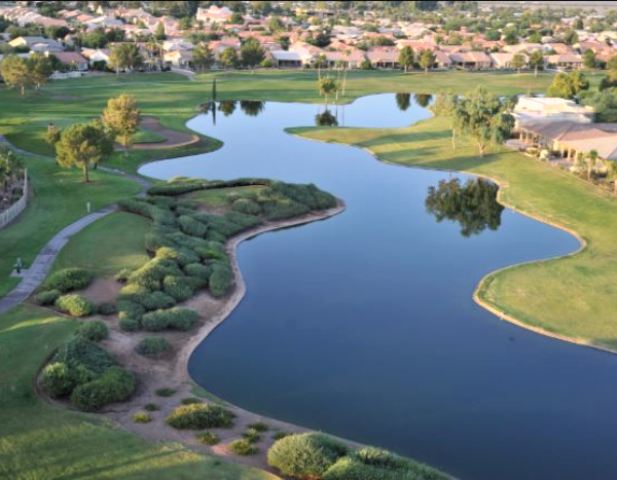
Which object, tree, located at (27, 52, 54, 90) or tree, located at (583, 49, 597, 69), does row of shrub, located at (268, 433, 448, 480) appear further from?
tree, located at (583, 49, 597, 69)

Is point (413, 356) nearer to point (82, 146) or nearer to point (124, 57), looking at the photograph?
point (82, 146)

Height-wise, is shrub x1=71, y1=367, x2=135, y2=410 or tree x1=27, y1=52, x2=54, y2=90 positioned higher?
tree x1=27, y1=52, x2=54, y2=90

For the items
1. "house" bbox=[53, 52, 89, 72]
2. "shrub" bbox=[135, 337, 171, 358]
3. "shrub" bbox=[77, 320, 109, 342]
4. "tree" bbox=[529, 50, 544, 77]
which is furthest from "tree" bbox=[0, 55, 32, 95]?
"tree" bbox=[529, 50, 544, 77]

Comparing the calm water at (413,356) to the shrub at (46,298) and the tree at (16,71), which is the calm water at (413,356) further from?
the tree at (16,71)

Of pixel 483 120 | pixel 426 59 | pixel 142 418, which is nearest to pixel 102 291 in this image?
pixel 142 418

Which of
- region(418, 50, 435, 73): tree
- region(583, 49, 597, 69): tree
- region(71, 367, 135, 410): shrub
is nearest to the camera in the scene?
region(71, 367, 135, 410): shrub

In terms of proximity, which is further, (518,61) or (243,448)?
(518,61)
